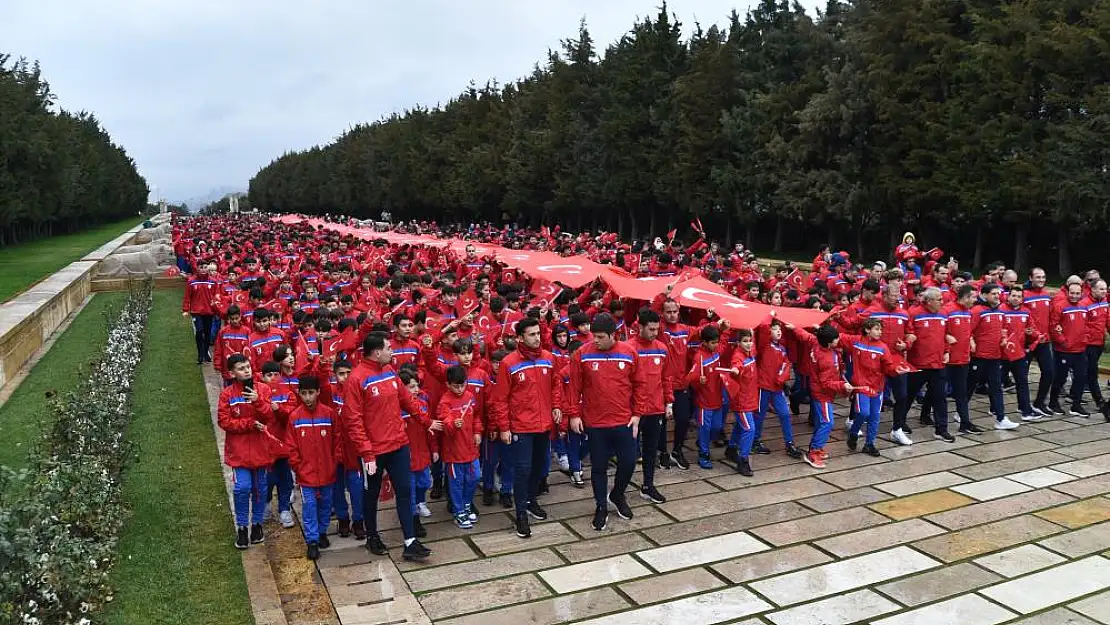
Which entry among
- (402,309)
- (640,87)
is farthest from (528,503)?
(640,87)

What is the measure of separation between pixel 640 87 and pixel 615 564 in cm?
3433

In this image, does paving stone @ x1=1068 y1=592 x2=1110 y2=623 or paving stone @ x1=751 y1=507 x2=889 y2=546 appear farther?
paving stone @ x1=751 y1=507 x2=889 y2=546

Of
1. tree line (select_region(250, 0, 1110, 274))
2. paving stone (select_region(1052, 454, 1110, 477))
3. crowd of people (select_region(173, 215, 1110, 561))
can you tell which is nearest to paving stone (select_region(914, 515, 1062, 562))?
paving stone (select_region(1052, 454, 1110, 477))

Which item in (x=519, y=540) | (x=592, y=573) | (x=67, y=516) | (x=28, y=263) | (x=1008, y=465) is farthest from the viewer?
(x=28, y=263)

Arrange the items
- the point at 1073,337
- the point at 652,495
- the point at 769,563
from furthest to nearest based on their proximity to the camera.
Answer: the point at 1073,337
the point at 652,495
the point at 769,563

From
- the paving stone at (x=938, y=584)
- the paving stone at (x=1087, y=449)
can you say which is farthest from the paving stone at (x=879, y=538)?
→ the paving stone at (x=1087, y=449)

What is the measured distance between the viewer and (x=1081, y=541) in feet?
21.4

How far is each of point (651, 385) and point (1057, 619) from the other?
11.2ft

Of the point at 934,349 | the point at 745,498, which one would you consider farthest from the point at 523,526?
the point at 934,349

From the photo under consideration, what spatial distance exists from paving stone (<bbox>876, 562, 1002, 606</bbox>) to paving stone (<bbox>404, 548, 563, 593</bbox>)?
8.19ft

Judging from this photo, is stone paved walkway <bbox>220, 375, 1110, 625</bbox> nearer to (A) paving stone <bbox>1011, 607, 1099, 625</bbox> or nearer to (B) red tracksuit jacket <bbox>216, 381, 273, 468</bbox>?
(A) paving stone <bbox>1011, 607, 1099, 625</bbox>

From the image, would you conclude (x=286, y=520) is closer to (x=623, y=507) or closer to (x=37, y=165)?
(x=623, y=507)

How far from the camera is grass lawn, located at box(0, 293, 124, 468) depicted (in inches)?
373

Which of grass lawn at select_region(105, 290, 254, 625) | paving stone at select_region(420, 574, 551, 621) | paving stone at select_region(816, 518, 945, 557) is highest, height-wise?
grass lawn at select_region(105, 290, 254, 625)
